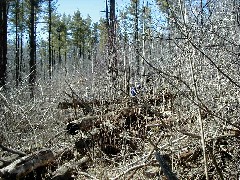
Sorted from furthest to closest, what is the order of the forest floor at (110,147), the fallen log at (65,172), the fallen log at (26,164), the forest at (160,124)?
the fallen log at (65,172) → the fallen log at (26,164) → the forest floor at (110,147) → the forest at (160,124)

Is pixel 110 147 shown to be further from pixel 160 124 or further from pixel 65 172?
pixel 160 124

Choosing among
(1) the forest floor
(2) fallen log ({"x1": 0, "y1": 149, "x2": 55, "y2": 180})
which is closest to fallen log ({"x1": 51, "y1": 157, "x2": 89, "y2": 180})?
(1) the forest floor

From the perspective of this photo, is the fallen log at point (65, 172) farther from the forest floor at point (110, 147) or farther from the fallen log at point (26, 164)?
the fallen log at point (26, 164)

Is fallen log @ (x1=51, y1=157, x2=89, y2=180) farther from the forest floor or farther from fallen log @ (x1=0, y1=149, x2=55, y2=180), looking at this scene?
fallen log @ (x1=0, y1=149, x2=55, y2=180)

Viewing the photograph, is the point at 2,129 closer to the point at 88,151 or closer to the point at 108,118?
the point at 88,151

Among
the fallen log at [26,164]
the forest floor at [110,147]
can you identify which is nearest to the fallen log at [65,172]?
the forest floor at [110,147]

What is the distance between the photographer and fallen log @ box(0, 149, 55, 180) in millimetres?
4027

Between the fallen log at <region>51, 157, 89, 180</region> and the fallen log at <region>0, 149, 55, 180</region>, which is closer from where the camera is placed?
the fallen log at <region>0, 149, 55, 180</region>

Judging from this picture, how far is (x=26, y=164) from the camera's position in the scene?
14.4 feet

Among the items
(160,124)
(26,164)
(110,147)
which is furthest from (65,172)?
(160,124)

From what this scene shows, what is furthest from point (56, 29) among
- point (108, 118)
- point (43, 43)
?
point (108, 118)

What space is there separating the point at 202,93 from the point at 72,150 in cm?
263

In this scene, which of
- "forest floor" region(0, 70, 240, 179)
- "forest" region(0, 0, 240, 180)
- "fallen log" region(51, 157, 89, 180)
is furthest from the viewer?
"fallen log" region(51, 157, 89, 180)

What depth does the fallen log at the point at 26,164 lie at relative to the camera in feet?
13.2
